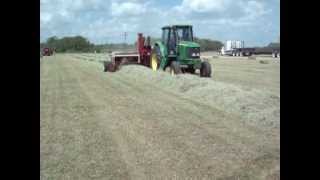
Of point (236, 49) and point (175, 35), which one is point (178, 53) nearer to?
point (175, 35)

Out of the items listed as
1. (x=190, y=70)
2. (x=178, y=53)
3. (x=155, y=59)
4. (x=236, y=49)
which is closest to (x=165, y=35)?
(x=178, y=53)

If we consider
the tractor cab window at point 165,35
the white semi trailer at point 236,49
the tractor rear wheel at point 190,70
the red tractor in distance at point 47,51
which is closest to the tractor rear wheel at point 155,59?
the tractor cab window at point 165,35

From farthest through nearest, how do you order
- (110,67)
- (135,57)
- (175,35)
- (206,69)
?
1. (135,57)
2. (110,67)
3. (175,35)
4. (206,69)

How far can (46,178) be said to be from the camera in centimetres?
635

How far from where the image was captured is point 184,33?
2280cm

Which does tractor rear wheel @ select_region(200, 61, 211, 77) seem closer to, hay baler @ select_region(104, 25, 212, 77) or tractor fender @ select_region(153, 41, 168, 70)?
hay baler @ select_region(104, 25, 212, 77)

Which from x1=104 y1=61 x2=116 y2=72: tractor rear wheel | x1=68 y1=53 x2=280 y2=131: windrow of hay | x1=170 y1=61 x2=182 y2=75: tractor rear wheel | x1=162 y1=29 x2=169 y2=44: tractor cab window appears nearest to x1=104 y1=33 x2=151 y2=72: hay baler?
x1=104 y1=61 x2=116 y2=72: tractor rear wheel

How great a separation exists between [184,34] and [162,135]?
1425 cm

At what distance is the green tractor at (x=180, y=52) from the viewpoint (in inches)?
872

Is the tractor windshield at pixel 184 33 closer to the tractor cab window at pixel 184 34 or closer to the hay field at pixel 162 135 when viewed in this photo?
the tractor cab window at pixel 184 34

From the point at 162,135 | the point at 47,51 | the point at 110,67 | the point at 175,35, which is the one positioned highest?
the point at 47,51
